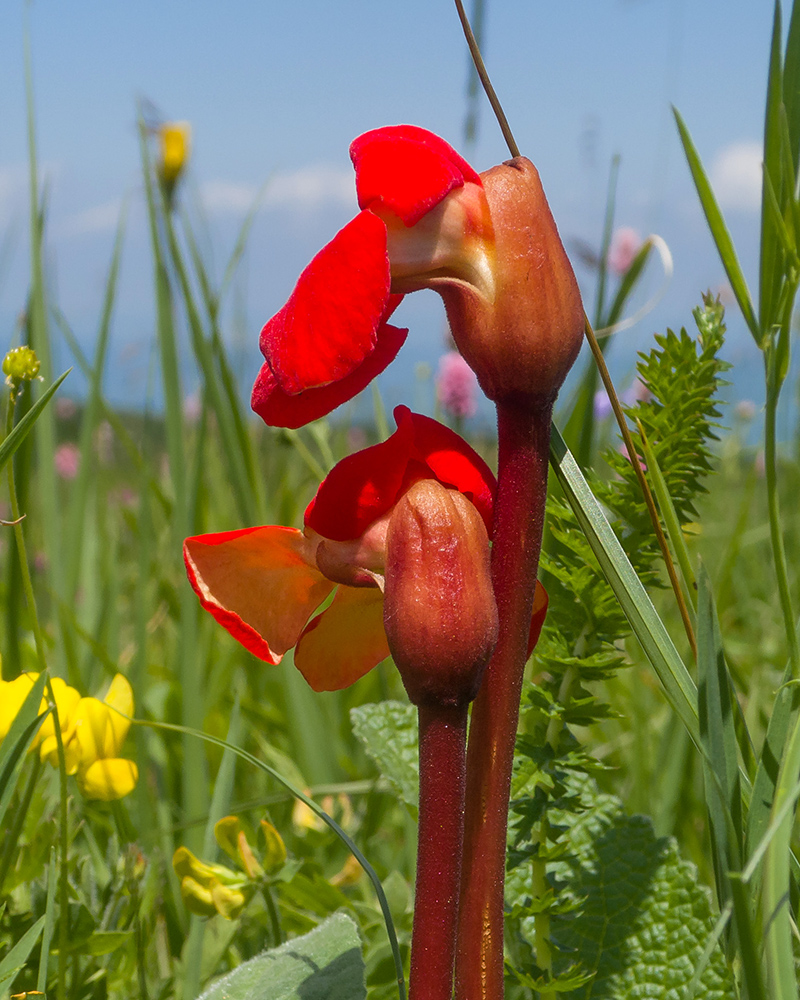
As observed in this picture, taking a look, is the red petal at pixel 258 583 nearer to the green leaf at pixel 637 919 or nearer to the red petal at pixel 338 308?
the red petal at pixel 338 308

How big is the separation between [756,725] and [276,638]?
99 centimetres

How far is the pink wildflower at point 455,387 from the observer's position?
2.57 metres

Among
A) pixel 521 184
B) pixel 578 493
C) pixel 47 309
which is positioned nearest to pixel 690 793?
pixel 578 493

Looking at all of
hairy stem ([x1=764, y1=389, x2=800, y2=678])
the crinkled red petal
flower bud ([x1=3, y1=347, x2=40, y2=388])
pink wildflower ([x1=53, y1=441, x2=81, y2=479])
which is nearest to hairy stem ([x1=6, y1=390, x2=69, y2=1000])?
flower bud ([x1=3, y1=347, x2=40, y2=388])

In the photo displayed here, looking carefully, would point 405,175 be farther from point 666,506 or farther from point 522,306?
point 666,506

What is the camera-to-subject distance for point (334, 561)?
571 mm

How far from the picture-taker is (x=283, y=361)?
0.53 metres

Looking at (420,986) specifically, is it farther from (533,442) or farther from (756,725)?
(756,725)

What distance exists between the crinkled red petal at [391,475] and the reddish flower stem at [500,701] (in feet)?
0.09

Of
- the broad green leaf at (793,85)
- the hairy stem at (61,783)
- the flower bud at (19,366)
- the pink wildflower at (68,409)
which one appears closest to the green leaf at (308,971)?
the hairy stem at (61,783)

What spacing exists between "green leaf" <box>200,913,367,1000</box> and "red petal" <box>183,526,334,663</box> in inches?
9.2

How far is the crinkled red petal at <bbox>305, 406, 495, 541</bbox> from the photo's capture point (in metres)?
0.56

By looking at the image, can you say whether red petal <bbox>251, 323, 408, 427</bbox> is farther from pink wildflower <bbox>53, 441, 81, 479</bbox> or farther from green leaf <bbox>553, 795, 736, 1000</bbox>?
pink wildflower <bbox>53, 441, 81, 479</bbox>

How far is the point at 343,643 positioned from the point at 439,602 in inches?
5.8
